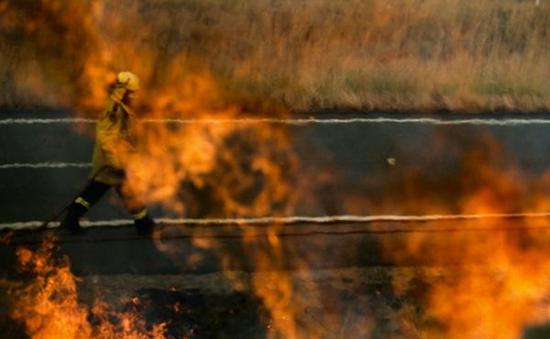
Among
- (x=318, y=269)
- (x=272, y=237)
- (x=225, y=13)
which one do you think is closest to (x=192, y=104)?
(x=225, y=13)

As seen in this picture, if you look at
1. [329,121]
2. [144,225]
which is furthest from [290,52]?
[144,225]

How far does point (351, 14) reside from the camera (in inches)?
536

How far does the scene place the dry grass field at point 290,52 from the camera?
11453 mm

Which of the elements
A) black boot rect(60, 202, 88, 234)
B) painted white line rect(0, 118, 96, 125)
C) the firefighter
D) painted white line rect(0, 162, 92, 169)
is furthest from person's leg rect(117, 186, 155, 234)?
painted white line rect(0, 118, 96, 125)

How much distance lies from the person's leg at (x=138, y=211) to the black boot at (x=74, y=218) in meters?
0.52

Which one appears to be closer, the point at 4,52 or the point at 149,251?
the point at 149,251

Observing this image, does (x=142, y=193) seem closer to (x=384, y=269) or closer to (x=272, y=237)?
(x=272, y=237)

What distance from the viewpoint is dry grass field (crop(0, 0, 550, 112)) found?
11.5 metres

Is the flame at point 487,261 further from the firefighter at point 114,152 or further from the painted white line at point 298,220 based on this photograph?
the firefighter at point 114,152

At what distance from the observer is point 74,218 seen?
24.9 ft

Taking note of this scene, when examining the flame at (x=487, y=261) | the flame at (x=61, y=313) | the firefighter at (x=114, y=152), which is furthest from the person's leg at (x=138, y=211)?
the flame at (x=487, y=261)

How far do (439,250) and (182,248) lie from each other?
341 cm

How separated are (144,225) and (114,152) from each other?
4.00 feet

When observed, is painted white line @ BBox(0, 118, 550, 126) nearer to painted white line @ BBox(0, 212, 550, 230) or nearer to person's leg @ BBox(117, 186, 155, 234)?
painted white line @ BBox(0, 212, 550, 230)
